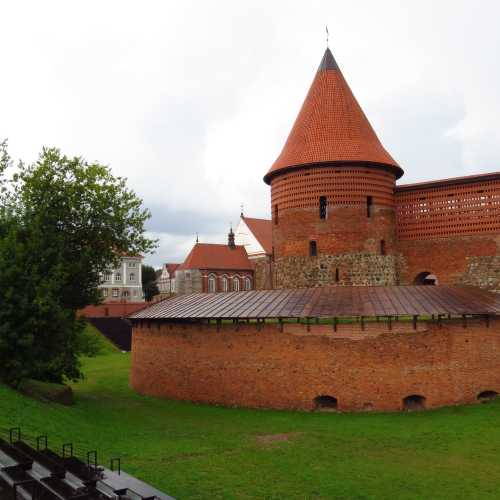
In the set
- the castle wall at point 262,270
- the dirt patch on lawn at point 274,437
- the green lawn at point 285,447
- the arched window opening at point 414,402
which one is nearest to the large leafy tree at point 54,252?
the green lawn at point 285,447

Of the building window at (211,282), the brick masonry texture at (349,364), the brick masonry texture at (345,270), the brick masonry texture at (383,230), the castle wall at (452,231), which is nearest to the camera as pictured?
the brick masonry texture at (349,364)

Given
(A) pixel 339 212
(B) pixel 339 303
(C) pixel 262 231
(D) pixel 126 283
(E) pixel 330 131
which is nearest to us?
(B) pixel 339 303

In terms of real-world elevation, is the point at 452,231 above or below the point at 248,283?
above

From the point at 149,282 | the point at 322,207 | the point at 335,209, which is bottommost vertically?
the point at 149,282

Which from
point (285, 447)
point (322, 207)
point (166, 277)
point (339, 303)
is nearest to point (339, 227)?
point (322, 207)

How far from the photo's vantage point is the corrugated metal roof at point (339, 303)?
14.6 metres

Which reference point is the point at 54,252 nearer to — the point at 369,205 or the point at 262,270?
the point at 369,205

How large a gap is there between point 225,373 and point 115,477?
8616 millimetres

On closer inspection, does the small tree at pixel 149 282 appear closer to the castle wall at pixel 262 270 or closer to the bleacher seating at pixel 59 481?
Answer: the castle wall at pixel 262 270

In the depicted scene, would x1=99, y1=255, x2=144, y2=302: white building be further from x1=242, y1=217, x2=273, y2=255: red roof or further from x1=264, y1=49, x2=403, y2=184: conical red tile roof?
x1=264, y1=49, x2=403, y2=184: conical red tile roof

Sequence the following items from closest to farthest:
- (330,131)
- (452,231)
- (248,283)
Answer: (452,231) < (330,131) < (248,283)

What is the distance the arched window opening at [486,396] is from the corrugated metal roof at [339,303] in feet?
7.32

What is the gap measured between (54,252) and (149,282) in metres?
59.6

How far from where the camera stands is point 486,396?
49.8 ft
